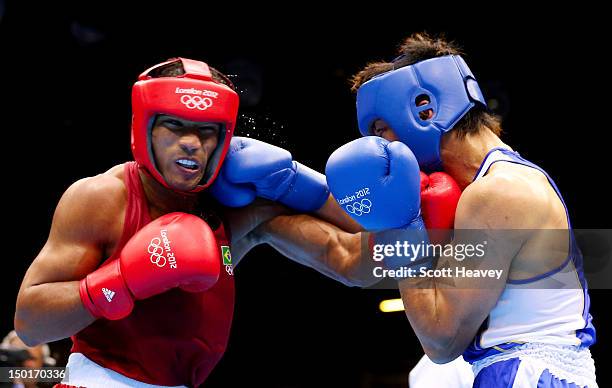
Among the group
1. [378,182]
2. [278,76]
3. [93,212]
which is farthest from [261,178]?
[278,76]

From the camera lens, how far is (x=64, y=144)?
6898mm

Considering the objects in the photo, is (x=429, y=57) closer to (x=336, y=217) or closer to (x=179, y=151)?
(x=336, y=217)

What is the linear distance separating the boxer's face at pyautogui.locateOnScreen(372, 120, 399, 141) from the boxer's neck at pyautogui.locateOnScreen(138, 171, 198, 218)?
2.34ft

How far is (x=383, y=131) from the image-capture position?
2783 millimetres

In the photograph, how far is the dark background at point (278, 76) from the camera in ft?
21.2

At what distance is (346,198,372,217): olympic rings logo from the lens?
247 centimetres

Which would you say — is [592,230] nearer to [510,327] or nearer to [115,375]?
[510,327]

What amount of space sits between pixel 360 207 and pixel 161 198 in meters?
0.69

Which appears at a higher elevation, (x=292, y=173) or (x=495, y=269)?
(x=292, y=173)

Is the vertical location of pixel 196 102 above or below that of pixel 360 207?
above

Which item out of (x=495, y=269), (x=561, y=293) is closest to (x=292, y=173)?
(x=495, y=269)

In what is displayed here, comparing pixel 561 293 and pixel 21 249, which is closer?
pixel 561 293

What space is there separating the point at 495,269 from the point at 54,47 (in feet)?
17.0

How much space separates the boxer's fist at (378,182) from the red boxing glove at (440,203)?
6 cm
